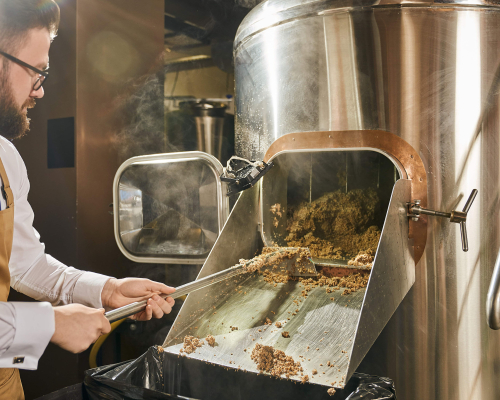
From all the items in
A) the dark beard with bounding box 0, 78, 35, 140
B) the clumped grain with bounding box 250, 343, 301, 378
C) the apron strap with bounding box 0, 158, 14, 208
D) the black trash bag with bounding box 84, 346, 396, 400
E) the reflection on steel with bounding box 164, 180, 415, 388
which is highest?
the dark beard with bounding box 0, 78, 35, 140

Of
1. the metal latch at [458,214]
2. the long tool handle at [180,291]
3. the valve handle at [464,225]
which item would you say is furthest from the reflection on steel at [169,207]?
the valve handle at [464,225]

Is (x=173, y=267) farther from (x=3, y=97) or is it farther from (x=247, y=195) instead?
(x=3, y=97)

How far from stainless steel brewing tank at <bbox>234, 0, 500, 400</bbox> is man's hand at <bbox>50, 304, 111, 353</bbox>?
0.89 meters

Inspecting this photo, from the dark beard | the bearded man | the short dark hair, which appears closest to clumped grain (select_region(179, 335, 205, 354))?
the bearded man

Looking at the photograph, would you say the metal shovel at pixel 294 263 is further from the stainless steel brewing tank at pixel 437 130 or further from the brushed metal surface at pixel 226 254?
the stainless steel brewing tank at pixel 437 130

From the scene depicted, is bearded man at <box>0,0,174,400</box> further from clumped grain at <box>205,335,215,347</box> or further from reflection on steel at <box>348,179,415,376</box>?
reflection on steel at <box>348,179,415,376</box>

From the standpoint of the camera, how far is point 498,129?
1268 millimetres

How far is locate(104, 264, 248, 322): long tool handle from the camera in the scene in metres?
0.97

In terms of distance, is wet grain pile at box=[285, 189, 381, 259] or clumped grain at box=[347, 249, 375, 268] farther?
wet grain pile at box=[285, 189, 381, 259]

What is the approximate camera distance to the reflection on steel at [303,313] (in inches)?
41.1

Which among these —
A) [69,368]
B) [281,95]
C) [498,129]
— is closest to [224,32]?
[281,95]

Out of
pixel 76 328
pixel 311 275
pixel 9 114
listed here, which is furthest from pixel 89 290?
pixel 311 275

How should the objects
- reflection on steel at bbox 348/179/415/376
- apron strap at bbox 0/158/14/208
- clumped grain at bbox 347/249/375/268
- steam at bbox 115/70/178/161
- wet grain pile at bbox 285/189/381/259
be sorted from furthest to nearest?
steam at bbox 115/70/178/161 → wet grain pile at bbox 285/189/381/259 → clumped grain at bbox 347/249/375/268 → apron strap at bbox 0/158/14/208 → reflection on steel at bbox 348/179/415/376

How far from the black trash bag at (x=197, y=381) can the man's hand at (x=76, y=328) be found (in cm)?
21
